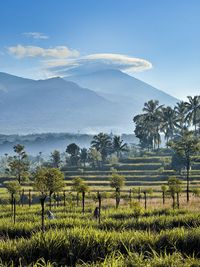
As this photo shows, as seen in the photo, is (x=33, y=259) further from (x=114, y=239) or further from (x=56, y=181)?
(x=56, y=181)

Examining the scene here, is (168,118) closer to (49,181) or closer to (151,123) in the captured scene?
(151,123)

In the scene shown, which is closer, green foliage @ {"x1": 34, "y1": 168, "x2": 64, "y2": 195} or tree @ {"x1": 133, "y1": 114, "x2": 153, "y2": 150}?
green foliage @ {"x1": 34, "y1": 168, "x2": 64, "y2": 195}

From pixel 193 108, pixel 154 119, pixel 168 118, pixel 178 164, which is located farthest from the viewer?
pixel 154 119

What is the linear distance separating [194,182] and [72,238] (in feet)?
235

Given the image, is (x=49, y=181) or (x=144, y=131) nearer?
(x=49, y=181)

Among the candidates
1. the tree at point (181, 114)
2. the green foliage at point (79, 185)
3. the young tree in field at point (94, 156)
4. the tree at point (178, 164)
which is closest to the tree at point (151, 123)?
the tree at point (181, 114)

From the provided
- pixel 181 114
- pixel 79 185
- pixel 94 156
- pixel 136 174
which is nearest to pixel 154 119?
pixel 181 114

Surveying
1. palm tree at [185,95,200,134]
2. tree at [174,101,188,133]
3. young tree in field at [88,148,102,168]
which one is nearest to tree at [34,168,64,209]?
young tree in field at [88,148,102,168]

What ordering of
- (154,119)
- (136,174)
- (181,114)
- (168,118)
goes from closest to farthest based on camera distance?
(136,174) → (168,118) → (154,119) → (181,114)

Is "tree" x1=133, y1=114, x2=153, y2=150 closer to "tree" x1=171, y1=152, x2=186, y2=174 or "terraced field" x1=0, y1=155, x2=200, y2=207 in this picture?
"terraced field" x1=0, y1=155, x2=200, y2=207

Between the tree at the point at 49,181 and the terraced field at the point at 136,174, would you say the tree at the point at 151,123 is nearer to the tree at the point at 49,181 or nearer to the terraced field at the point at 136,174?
the terraced field at the point at 136,174

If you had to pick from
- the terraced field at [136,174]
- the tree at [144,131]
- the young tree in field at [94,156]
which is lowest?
the terraced field at [136,174]

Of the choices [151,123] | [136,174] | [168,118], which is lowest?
[136,174]

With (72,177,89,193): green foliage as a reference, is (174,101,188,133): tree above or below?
above
